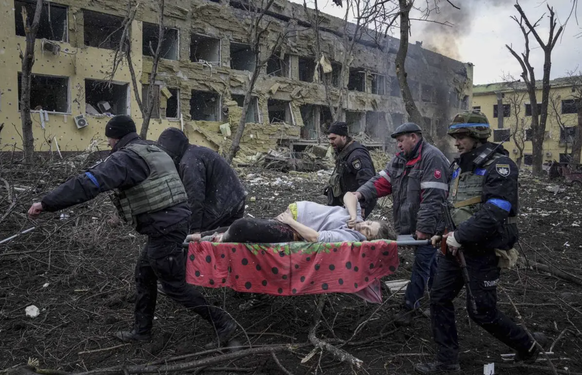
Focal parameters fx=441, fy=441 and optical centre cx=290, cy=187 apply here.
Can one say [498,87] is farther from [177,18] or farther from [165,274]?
[165,274]

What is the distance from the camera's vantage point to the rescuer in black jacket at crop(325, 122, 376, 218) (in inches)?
178

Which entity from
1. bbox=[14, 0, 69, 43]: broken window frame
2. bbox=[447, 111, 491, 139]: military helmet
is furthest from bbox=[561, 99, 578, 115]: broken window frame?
bbox=[447, 111, 491, 139]: military helmet

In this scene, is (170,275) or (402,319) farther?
(402,319)

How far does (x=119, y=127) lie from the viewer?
3.54 meters

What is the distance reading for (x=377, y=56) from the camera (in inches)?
1147

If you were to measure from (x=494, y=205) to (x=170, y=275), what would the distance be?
7.59ft

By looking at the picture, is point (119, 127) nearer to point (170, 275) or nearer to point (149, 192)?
point (149, 192)

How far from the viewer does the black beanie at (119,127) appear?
353cm

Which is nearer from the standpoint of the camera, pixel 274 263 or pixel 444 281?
pixel 444 281

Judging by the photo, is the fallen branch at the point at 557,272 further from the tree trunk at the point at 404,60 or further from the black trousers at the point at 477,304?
the tree trunk at the point at 404,60

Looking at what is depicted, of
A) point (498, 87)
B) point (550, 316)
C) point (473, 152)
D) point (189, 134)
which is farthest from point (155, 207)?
point (498, 87)

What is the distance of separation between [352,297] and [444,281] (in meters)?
1.72

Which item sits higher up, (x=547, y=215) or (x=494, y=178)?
(x=494, y=178)

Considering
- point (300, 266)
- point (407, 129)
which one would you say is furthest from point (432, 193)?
point (300, 266)
